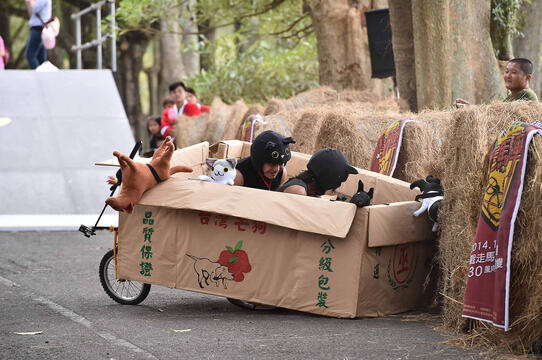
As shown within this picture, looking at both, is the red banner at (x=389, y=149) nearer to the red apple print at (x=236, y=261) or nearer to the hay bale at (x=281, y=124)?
the red apple print at (x=236, y=261)

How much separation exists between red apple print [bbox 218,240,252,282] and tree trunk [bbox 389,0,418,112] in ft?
23.0

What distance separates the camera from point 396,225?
683cm

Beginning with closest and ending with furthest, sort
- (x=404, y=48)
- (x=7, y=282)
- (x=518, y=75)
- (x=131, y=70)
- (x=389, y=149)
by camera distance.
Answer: (x=7, y=282), (x=389, y=149), (x=518, y=75), (x=404, y=48), (x=131, y=70)

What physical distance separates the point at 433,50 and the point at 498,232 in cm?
673

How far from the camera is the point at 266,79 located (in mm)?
21922

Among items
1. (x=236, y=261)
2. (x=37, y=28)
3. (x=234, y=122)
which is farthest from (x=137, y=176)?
(x=37, y=28)

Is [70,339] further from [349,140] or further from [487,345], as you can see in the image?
[349,140]

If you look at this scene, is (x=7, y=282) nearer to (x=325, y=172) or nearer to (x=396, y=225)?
(x=325, y=172)

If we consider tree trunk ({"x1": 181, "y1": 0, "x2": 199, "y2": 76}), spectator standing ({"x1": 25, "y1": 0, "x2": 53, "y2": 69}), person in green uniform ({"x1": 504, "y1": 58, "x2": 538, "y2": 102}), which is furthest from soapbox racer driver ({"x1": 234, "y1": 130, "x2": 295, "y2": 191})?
tree trunk ({"x1": 181, "y1": 0, "x2": 199, "y2": 76})

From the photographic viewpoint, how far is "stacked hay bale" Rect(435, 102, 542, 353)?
5449mm

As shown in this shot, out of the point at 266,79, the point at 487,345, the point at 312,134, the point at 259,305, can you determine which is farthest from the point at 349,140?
the point at 266,79

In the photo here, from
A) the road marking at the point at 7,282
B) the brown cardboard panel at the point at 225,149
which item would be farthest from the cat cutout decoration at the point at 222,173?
the road marking at the point at 7,282

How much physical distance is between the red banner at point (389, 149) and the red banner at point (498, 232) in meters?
2.89

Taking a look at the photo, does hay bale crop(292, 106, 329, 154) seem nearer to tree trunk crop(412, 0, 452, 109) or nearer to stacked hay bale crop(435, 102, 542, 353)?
tree trunk crop(412, 0, 452, 109)
